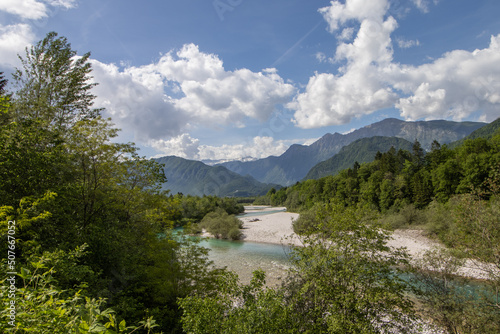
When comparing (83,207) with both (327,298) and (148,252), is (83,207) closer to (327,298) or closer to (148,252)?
(148,252)

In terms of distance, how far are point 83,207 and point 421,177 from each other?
65.7 metres

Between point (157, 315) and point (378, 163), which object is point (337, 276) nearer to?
point (157, 315)

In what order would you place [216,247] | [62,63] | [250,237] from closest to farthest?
1. [62,63]
2. [216,247]
3. [250,237]

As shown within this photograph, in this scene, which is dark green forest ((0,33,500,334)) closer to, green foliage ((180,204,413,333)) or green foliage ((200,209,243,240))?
green foliage ((180,204,413,333))

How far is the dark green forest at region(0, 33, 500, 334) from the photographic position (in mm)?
7465

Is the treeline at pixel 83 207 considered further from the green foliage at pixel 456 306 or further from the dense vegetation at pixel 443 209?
the green foliage at pixel 456 306

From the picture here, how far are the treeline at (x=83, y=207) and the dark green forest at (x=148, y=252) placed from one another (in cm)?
7

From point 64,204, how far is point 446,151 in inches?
3121

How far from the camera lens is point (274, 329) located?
23.1 ft

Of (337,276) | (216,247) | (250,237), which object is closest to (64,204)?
(337,276)

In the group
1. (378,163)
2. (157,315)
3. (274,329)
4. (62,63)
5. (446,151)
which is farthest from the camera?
(378,163)

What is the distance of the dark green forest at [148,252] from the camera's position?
7465 millimetres

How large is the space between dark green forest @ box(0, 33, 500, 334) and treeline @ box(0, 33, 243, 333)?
0.07 metres

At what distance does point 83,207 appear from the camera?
44.1 ft
